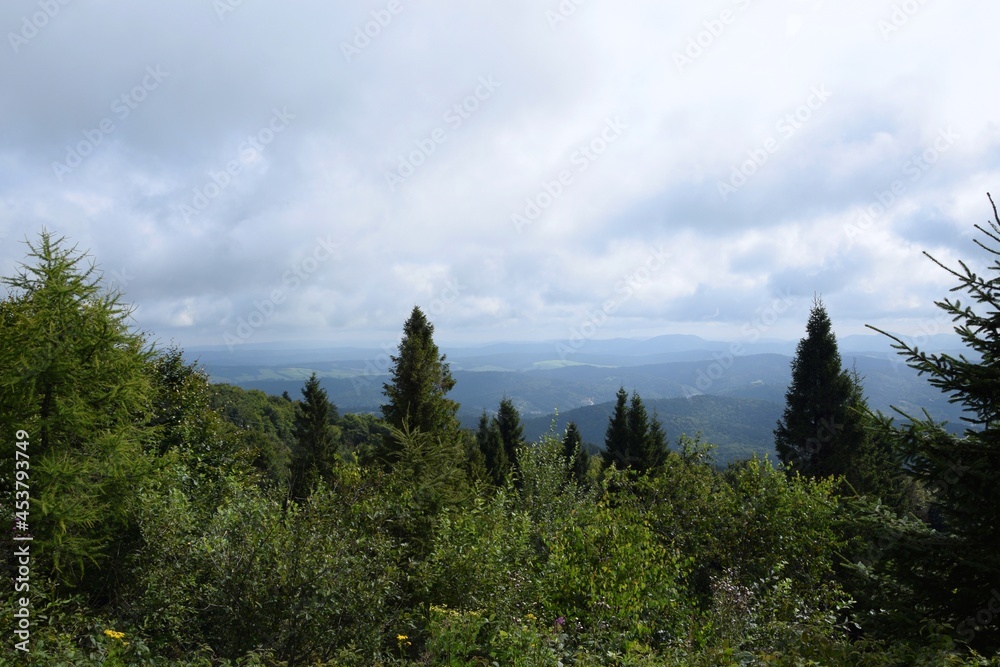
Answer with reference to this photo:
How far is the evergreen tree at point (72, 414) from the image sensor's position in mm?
6125

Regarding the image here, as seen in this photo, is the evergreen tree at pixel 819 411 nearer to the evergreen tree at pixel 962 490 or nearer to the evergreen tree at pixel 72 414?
the evergreen tree at pixel 962 490

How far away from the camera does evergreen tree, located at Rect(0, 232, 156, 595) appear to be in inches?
241

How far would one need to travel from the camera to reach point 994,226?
5242mm

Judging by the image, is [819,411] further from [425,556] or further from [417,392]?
[425,556]

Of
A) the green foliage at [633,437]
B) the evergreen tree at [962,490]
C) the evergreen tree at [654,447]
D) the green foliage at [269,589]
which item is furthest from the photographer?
the green foliage at [633,437]

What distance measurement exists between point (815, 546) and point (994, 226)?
723cm

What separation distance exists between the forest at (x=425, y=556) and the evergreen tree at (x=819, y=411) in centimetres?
1595

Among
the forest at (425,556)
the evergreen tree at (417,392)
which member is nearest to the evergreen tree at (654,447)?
the evergreen tree at (417,392)

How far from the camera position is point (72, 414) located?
6426mm

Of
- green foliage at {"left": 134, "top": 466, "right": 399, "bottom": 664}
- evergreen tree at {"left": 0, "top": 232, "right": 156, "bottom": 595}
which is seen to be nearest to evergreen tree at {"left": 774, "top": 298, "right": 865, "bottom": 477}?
green foliage at {"left": 134, "top": 466, "right": 399, "bottom": 664}

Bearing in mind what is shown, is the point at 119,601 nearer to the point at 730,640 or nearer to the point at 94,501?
the point at 94,501

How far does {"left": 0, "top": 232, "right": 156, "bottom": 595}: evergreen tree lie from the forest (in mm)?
30

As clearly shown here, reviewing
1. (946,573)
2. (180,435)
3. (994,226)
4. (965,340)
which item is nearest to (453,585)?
(946,573)

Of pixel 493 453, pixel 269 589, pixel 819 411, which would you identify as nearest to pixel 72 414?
pixel 269 589
